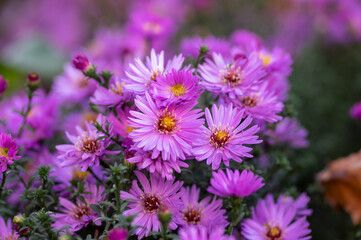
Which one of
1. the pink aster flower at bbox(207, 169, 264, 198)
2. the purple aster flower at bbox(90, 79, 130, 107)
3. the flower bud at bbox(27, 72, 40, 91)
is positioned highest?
the flower bud at bbox(27, 72, 40, 91)

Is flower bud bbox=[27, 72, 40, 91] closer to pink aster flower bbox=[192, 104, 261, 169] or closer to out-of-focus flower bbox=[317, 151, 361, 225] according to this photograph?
pink aster flower bbox=[192, 104, 261, 169]

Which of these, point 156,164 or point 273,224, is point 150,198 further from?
point 273,224

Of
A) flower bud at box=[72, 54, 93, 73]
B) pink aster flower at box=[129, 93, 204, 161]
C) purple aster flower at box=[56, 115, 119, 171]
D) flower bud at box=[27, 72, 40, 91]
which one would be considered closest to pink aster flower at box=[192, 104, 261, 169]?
pink aster flower at box=[129, 93, 204, 161]

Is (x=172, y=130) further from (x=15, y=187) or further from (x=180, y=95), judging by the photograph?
(x=15, y=187)

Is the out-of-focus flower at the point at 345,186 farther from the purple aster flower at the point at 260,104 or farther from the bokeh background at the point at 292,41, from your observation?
the purple aster flower at the point at 260,104

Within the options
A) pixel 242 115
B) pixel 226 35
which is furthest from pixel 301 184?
pixel 226 35
